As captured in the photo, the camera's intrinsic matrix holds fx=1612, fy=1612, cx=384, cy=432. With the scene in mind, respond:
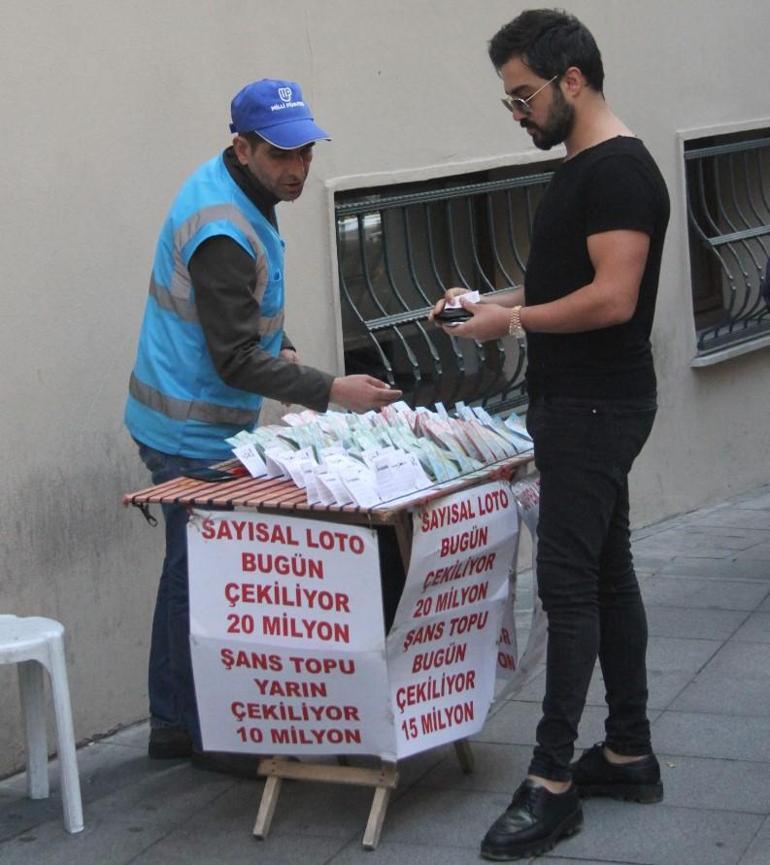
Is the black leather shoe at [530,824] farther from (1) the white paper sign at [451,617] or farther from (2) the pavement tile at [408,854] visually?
(1) the white paper sign at [451,617]

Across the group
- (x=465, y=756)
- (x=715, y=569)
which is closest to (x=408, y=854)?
(x=465, y=756)

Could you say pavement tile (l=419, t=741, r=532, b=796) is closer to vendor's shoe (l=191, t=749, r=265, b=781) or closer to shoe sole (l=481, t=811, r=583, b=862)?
shoe sole (l=481, t=811, r=583, b=862)

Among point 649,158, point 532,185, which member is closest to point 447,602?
point 649,158

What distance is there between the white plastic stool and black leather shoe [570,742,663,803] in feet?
4.04

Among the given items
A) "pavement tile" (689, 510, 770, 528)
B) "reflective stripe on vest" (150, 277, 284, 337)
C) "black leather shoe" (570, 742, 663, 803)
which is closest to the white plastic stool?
"reflective stripe on vest" (150, 277, 284, 337)

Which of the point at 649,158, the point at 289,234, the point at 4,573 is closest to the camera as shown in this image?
the point at 649,158

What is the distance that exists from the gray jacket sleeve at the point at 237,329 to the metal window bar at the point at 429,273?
5.81ft

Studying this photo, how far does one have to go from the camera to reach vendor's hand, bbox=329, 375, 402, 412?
4051 mm

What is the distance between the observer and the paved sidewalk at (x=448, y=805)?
12.4 ft

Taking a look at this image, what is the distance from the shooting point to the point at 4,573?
4453 mm

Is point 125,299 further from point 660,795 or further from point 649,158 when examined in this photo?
point 660,795

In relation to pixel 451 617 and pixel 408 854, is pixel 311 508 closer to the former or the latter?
pixel 451 617

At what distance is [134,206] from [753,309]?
15.4ft

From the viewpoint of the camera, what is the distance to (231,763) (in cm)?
435
